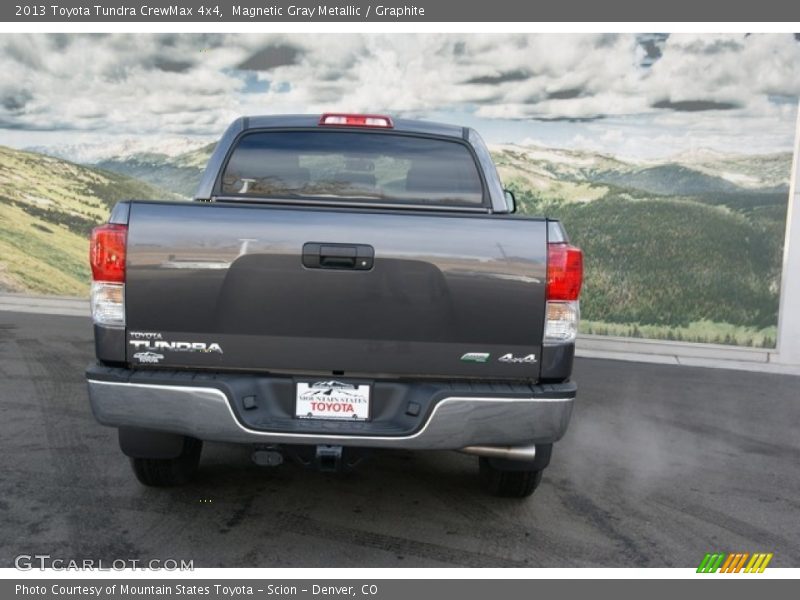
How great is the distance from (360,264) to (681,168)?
26.9 ft

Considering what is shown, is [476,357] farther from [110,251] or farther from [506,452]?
[110,251]

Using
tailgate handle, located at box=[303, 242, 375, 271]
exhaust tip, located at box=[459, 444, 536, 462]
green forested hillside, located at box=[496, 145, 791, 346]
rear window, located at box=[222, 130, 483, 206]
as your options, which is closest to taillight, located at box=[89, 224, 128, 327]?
tailgate handle, located at box=[303, 242, 375, 271]

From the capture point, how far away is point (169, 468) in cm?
424

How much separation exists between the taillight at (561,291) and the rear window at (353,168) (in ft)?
3.64

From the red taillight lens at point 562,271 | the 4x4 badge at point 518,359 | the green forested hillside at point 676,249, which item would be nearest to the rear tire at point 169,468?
the 4x4 badge at point 518,359

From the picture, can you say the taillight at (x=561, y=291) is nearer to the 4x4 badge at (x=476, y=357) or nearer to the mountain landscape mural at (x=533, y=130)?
the 4x4 badge at (x=476, y=357)

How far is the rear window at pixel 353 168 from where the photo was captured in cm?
436

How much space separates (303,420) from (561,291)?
125 centimetres

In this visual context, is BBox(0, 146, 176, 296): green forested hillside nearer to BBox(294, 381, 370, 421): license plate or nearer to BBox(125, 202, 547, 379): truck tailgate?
BBox(125, 202, 547, 379): truck tailgate

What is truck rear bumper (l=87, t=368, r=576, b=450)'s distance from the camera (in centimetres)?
326

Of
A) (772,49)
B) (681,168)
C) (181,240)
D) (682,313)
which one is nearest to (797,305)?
(682,313)

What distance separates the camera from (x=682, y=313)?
10305mm

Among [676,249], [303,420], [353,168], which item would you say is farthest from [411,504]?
[676,249]

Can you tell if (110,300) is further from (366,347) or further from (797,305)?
(797,305)
